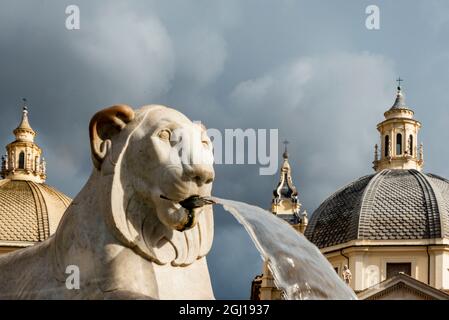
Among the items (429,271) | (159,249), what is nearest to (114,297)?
(159,249)

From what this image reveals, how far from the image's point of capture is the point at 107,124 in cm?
1034

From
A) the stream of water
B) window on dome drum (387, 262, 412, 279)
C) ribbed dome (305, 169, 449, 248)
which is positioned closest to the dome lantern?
ribbed dome (305, 169, 449, 248)

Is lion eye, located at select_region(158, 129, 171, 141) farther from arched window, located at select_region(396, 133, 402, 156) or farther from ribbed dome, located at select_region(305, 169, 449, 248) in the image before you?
arched window, located at select_region(396, 133, 402, 156)

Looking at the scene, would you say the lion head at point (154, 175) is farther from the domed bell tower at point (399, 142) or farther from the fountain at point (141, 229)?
the domed bell tower at point (399, 142)

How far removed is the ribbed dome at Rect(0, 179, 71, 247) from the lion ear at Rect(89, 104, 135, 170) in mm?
61454

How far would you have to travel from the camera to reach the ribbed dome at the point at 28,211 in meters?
74.6

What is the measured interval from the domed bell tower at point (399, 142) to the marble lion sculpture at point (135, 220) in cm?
7407

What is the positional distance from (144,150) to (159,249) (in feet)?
2.40

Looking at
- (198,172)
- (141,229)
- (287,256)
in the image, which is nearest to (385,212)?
(287,256)

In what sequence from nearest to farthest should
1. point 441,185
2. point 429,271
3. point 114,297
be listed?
point 114,297 < point 429,271 < point 441,185

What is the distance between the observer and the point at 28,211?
78438 mm

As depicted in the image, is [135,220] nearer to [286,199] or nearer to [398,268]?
[398,268]
